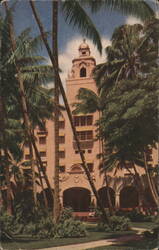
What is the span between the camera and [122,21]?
6.66 metres

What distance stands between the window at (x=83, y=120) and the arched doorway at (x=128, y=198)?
1370 millimetres

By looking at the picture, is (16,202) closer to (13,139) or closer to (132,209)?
(13,139)

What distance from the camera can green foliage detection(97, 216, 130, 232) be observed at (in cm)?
580

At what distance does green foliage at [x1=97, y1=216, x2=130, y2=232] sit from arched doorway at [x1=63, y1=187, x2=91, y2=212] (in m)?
0.45

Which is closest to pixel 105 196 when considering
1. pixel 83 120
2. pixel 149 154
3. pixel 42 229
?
pixel 149 154

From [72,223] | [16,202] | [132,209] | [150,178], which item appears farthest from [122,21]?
[16,202]

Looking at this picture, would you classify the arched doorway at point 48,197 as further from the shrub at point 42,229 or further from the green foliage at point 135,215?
the green foliage at point 135,215

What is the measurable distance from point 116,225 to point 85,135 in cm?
169

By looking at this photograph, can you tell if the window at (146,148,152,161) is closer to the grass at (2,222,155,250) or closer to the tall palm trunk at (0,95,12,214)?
the grass at (2,222,155,250)

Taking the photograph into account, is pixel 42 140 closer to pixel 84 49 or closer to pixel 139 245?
pixel 84 49

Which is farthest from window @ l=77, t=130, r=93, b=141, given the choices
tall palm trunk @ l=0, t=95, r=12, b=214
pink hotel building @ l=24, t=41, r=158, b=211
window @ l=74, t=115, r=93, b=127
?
tall palm trunk @ l=0, t=95, r=12, b=214

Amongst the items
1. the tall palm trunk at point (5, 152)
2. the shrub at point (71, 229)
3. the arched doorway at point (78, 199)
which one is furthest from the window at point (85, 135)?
the tall palm trunk at point (5, 152)

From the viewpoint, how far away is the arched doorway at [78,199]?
6.30 metres

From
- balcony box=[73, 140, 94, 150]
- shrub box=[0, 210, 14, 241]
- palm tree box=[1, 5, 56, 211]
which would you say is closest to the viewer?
balcony box=[73, 140, 94, 150]
